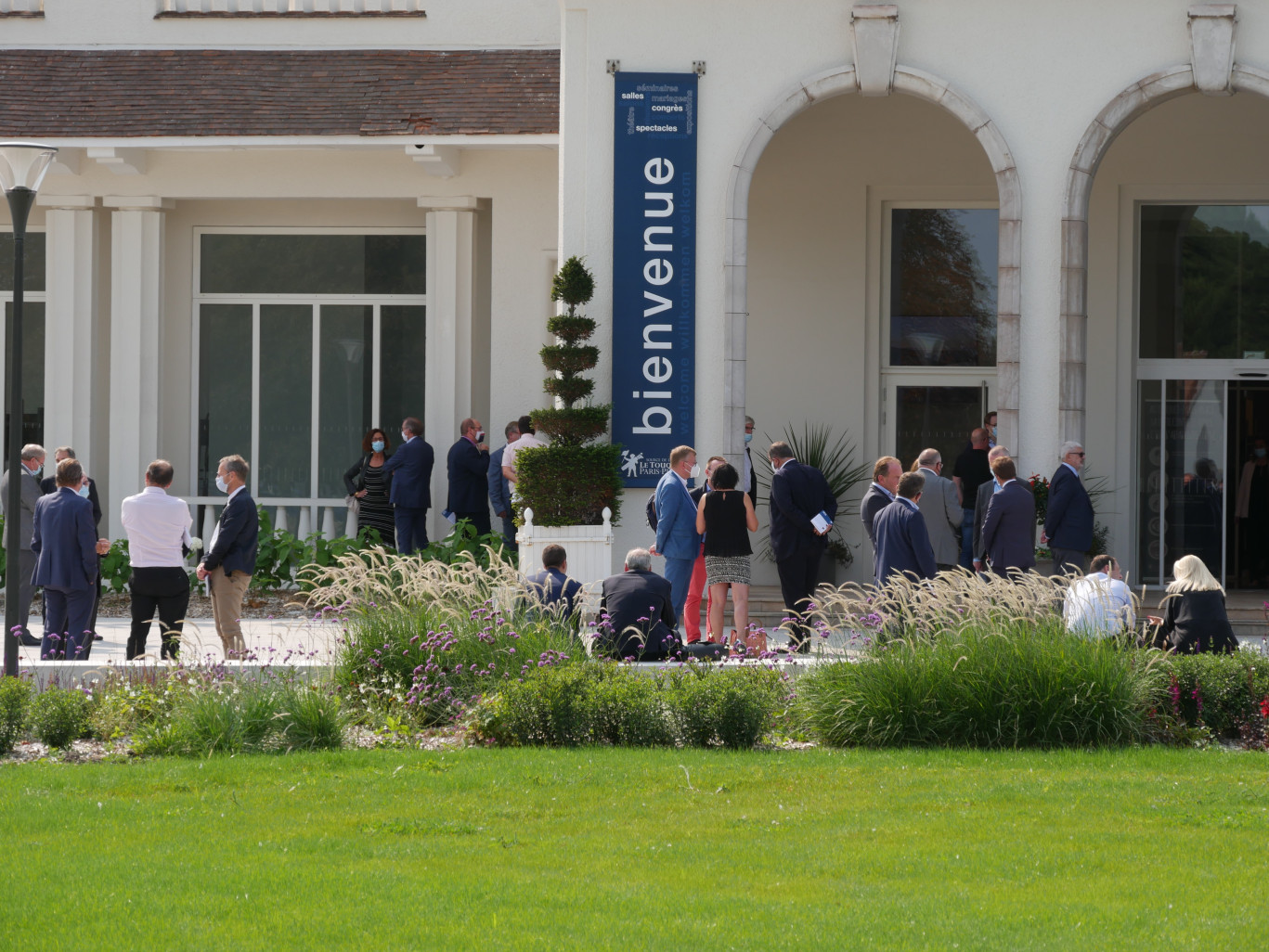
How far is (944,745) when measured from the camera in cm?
850

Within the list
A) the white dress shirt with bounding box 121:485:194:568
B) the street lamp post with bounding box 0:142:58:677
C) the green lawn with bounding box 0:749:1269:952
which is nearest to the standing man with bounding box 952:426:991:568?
the green lawn with bounding box 0:749:1269:952

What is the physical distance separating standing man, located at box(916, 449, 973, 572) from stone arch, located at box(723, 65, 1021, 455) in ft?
4.40

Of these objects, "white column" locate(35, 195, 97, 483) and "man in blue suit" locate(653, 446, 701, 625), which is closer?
"man in blue suit" locate(653, 446, 701, 625)

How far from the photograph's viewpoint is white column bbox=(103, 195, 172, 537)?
16.6 m

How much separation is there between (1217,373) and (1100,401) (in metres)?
1.26

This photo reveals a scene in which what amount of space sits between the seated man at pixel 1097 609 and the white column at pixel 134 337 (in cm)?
1073

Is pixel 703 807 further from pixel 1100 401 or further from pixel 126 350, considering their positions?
pixel 126 350

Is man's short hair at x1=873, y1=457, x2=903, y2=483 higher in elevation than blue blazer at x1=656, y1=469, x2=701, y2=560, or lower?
higher

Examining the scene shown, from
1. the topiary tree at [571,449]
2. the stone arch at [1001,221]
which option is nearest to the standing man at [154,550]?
the topiary tree at [571,449]

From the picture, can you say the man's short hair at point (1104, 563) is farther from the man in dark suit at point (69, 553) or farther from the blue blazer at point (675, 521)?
the man in dark suit at point (69, 553)

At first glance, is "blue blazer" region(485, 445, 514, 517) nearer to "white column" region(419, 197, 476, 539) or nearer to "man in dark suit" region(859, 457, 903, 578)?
"white column" region(419, 197, 476, 539)

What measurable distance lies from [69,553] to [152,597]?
3.25ft

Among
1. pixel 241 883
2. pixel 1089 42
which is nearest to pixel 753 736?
pixel 241 883

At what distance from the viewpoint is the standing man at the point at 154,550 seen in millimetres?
10680
